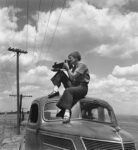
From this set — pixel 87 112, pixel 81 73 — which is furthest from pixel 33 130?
pixel 81 73

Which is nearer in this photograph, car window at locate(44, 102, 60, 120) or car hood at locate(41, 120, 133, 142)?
car hood at locate(41, 120, 133, 142)

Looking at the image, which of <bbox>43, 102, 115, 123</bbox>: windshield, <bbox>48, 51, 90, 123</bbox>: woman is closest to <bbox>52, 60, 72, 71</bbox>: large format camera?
<bbox>48, 51, 90, 123</bbox>: woman

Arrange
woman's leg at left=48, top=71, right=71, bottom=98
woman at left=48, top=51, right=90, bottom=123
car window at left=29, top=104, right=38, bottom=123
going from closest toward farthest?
woman at left=48, top=51, right=90, bottom=123
woman's leg at left=48, top=71, right=71, bottom=98
car window at left=29, top=104, right=38, bottom=123

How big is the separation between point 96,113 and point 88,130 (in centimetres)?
130

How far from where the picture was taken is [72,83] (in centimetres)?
595

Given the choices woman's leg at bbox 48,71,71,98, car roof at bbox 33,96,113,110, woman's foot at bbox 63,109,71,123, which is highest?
woman's leg at bbox 48,71,71,98

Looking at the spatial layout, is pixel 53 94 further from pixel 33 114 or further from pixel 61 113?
pixel 33 114

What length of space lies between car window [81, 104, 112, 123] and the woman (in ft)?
0.82

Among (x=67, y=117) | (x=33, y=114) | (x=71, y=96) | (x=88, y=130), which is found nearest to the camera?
(x=88, y=130)

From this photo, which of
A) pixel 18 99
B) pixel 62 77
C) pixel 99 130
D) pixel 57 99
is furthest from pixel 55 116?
pixel 18 99

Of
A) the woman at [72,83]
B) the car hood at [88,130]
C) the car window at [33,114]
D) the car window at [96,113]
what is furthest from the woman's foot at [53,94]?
the car hood at [88,130]

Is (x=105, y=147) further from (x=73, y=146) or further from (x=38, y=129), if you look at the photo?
(x=38, y=129)

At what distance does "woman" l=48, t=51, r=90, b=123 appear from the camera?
5582 mm

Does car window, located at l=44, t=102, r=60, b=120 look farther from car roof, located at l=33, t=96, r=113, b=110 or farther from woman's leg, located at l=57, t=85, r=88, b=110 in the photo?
woman's leg, located at l=57, t=85, r=88, b=110
